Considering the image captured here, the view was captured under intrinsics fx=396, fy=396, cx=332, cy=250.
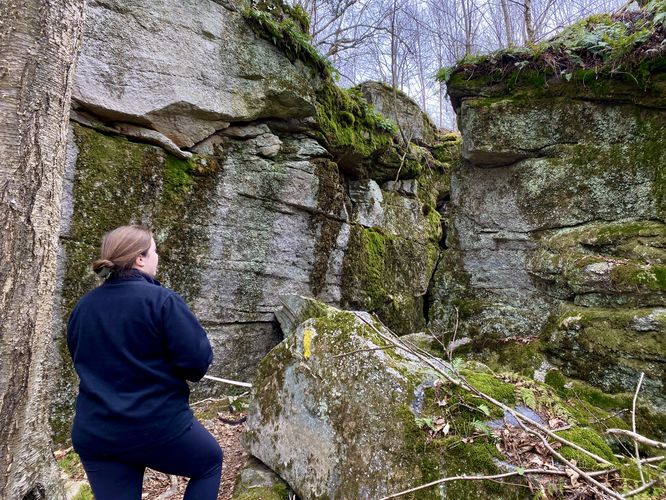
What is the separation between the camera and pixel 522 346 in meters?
6.38

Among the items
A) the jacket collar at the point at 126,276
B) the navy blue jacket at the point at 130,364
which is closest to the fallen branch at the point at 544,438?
the navy blue jacket at the point at 130,364

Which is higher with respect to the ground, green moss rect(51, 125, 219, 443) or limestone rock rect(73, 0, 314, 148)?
limestone rock rect(73, 0, 314, 148)

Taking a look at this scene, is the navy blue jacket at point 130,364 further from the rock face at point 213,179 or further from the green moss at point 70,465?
the rock face at point 213,179

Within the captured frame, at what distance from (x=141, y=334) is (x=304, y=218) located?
5143 millimetres

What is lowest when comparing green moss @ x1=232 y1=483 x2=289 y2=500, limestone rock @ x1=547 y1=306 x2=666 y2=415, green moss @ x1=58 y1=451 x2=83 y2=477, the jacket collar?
green moss @ x1=58 y1=451 x2=83 y2=477

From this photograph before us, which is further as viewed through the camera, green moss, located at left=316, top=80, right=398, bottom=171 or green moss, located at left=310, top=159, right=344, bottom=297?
green moss, located at left=316, top=80, right=398, bottom=171

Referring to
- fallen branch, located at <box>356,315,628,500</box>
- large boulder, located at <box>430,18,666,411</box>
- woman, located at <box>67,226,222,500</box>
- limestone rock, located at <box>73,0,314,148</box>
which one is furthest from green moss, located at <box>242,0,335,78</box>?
fallen branch, located at <box>356,315,628,500</box>

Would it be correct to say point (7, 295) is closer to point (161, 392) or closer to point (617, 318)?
point (161, 392)

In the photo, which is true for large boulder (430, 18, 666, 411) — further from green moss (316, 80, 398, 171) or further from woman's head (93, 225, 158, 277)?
woman's head (93, 225, 158, 277)

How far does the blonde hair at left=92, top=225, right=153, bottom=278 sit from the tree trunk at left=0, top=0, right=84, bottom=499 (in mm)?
560

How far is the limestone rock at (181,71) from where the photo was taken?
5285 millimetres

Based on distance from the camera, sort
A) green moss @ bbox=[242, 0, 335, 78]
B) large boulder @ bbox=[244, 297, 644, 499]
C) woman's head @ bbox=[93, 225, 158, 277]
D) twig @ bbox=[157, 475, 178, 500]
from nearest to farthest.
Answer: woman's head @ bbox=[93, 225, 158, 277] < large boulder @ bbox=[244, 297, 644, 499] < twig @ bbox=[157, 475, 178, 500] < green moss @ bbox=[242, 0, 335, 78]

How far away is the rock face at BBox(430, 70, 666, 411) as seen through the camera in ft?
17.4

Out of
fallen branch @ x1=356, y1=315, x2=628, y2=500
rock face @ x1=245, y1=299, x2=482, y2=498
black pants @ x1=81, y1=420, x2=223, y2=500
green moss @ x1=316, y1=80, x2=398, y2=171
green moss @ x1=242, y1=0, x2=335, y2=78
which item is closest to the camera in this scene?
fallen branch @ x1=356, y1=315, x2=628, y2=500
